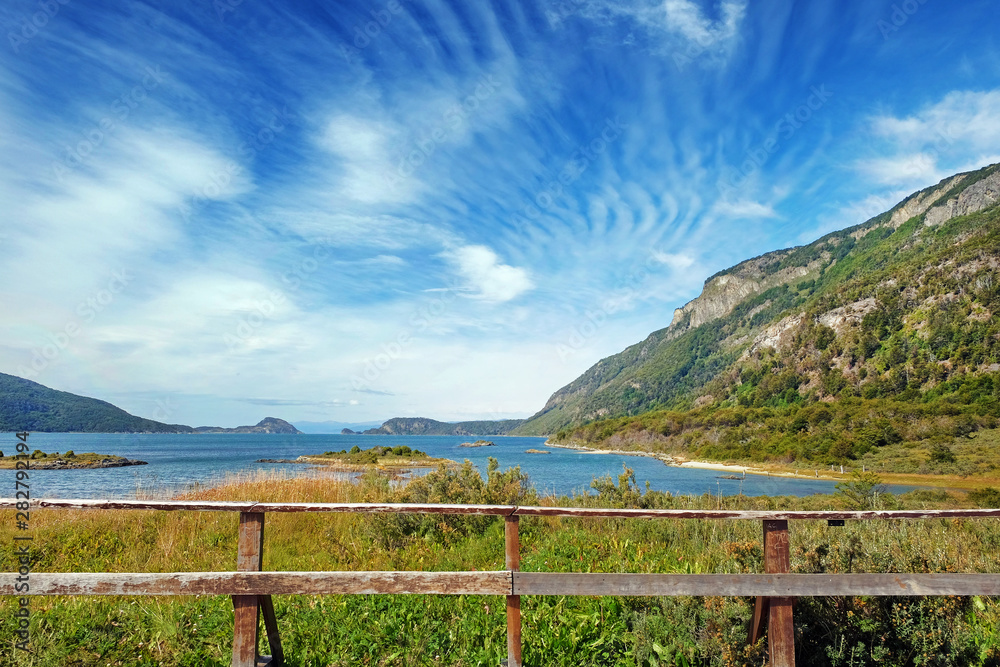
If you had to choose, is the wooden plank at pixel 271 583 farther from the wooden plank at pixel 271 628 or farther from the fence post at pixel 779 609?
the fence post at pixel 779 609

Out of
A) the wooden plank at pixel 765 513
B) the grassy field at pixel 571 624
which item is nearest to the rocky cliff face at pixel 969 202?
the grassy field at pixel 571 624

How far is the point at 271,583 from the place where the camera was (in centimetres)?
368

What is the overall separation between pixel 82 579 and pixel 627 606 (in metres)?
4.37

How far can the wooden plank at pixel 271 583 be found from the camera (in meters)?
3.63

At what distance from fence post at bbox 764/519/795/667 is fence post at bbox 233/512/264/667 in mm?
3523

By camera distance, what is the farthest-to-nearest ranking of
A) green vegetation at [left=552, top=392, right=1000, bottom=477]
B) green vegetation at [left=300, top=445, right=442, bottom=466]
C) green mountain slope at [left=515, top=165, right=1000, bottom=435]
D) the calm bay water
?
green mountain slope at [left=515, top=165, right=1000, bottom=435] < green vegetation at [left=300, top=445, right=442, bottom=466] < green vegetation at [left=552, top=392, right=1000, bottom=477] < the calm bay water

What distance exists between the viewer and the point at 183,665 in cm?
434

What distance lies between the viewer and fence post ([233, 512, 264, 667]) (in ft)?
12.3

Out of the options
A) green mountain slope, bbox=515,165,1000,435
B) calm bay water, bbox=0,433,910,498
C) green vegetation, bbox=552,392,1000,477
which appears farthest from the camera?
green mountain slope, bbox=515,165,1000,435

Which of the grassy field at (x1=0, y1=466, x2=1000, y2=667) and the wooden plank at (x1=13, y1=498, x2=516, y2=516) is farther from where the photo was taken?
the grassy field at (x1=0, y1=466, x2=1000, y2=667)

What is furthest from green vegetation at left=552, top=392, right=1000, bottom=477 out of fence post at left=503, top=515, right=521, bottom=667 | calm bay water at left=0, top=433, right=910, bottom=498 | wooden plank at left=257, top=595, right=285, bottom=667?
wooden plank at left=257, top=595, right=285, bottom=667

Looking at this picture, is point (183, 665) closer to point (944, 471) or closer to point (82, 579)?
point (82, 579)

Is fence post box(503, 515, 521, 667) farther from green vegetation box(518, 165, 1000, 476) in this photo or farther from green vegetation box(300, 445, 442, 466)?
green vegetation box(300, 445, 442, 466)

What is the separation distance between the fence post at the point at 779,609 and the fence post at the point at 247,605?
352cm
